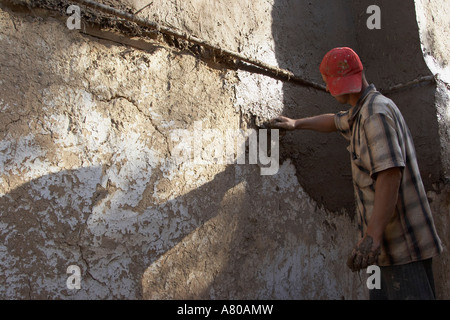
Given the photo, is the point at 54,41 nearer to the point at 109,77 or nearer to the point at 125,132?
the point at 109,77

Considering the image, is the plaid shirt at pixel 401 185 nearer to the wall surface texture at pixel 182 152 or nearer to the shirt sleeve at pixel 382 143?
the shirt sleeve at pixel 382 143

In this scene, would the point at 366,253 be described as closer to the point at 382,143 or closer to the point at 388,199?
the point at 388,199

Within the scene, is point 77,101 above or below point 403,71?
below

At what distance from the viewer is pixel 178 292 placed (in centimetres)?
172

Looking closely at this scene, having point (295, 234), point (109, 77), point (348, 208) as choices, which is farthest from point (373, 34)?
point (109, 77)

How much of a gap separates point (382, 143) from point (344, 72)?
38cm

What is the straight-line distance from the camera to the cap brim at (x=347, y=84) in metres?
1.70

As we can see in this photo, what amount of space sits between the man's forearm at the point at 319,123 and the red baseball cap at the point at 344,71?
0.34 m

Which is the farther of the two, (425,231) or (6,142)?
(425,231)

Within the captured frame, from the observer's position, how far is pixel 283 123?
81.8 inches

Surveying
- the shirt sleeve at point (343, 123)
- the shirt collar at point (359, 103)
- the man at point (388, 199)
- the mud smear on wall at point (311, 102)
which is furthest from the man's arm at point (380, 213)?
the mud smear on wall at point (311, 102)

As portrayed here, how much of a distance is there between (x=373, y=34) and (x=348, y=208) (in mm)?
1152

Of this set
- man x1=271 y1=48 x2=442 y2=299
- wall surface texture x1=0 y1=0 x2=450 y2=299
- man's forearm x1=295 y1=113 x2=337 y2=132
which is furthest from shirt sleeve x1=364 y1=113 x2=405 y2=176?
wall surface texture x1=0 y1=0 x2=450 y2=299

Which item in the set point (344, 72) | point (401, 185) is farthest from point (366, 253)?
point (344, 72)
